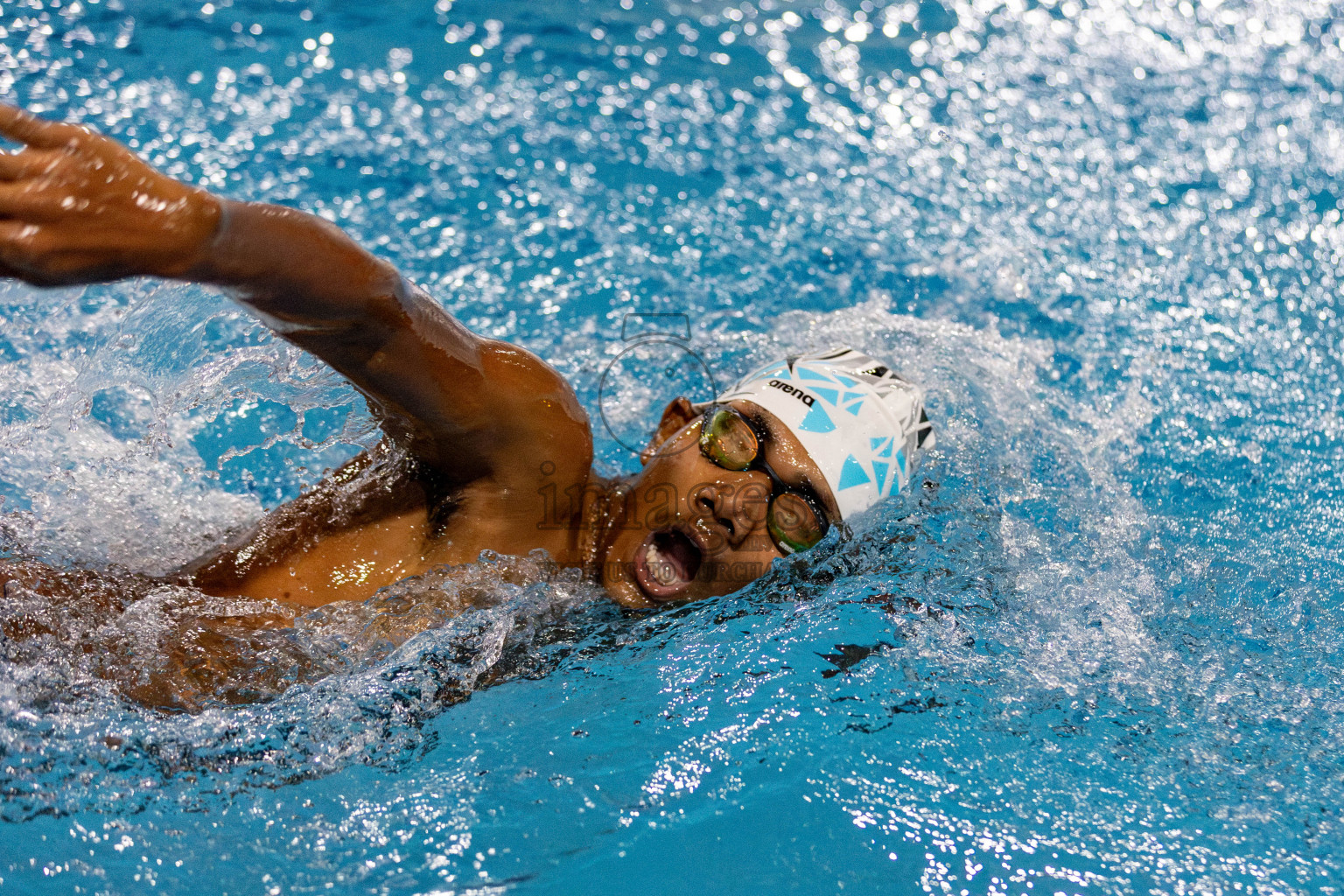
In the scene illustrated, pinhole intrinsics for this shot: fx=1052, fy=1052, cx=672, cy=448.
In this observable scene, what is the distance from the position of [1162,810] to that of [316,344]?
2137mm

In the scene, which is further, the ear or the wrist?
the ear

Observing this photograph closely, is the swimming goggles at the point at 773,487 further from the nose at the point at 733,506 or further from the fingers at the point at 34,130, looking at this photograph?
the fingers at the point at 34,130

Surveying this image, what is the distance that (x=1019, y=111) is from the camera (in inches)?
221

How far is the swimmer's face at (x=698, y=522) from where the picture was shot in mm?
2719

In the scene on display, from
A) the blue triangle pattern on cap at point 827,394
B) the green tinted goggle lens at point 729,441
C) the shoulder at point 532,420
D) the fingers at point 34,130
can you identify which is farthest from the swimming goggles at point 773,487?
the fingers at point 34,130

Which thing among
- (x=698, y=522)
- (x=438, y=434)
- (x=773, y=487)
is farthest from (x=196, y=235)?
(x=773, y=487)

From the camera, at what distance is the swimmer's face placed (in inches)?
107

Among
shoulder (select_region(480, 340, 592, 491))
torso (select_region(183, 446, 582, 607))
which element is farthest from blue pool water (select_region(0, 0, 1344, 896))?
shoulder (select_region(480, 340, 592, 491))

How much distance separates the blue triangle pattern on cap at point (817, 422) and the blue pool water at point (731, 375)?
33cm

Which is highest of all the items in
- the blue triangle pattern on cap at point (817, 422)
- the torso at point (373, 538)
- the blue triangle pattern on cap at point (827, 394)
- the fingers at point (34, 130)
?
the fingers at point (34, 130)

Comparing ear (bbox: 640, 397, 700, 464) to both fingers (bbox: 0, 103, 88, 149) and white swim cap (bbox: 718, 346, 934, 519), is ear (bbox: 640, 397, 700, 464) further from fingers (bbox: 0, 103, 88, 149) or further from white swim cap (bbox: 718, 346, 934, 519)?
fingers (bbox: 0, 103, 88, 149)

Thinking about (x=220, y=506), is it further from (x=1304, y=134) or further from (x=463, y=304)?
(x=1304, y=134)

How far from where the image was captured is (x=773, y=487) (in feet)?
9.12

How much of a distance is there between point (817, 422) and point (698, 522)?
1.50 ft
